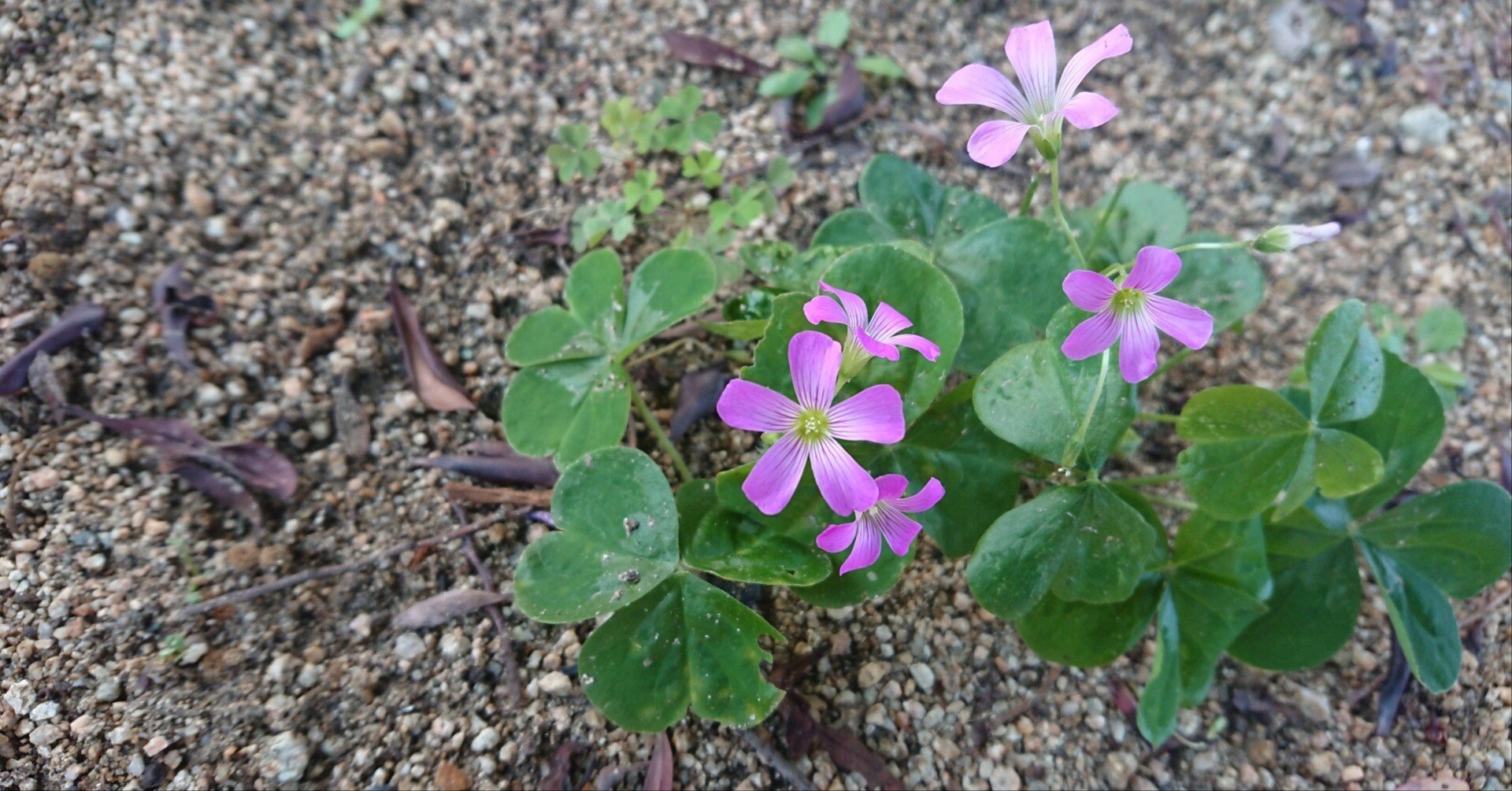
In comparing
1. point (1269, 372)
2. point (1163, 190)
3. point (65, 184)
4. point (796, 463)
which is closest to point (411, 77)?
point (65, 184)

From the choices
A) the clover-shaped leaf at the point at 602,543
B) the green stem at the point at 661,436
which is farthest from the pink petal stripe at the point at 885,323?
the green stem at the point at 661,436

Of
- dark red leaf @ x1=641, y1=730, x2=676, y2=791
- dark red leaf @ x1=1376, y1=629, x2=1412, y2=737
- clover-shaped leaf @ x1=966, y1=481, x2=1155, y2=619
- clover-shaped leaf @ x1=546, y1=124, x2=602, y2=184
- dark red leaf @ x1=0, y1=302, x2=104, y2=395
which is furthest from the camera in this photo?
clover-shaped leaf @ x1=546, y1=124, x2=602, y2=184

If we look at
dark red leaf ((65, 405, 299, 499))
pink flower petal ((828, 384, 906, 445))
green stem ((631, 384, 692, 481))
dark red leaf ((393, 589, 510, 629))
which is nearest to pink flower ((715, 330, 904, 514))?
pink flower petal ((828, 384, 906, 445))

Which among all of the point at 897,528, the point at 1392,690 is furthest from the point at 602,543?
the point at 1392,690

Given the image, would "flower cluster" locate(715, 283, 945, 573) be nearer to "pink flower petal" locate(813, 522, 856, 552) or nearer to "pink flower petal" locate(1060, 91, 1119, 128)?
"pink flower petal" locate(813, 522, 856, 552)

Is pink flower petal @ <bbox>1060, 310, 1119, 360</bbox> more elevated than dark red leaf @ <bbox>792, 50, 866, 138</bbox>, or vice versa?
pink flower petal @ <bbox>1060, 310, 1119, 360</bbox>

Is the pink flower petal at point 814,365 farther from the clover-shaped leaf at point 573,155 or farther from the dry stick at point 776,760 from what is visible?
the clover-shaped leaf at point 573,155
